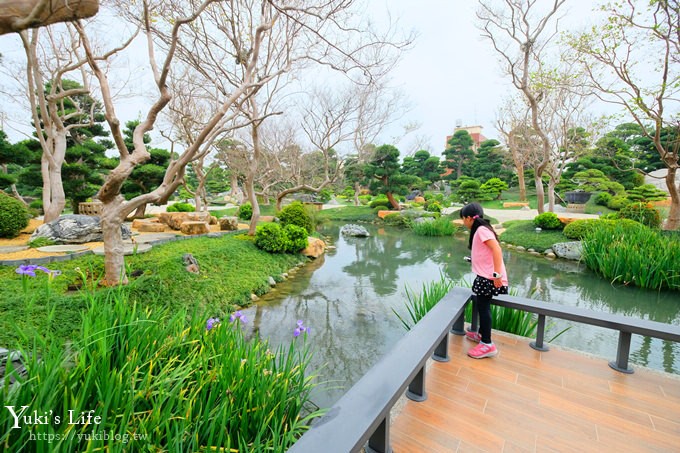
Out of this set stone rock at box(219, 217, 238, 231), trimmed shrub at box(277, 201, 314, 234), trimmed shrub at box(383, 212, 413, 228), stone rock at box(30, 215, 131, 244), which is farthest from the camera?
trimmed shrub at box(383, 212, 413, 228)

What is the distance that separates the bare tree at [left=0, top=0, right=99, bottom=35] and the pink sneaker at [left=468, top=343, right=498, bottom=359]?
3.30m

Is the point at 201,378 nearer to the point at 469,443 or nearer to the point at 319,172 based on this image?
the point at 469,443

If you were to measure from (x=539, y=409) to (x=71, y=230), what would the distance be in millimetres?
7311

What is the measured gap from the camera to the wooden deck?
143cm

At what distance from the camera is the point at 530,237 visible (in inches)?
358

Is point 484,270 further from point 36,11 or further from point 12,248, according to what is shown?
point 12,248

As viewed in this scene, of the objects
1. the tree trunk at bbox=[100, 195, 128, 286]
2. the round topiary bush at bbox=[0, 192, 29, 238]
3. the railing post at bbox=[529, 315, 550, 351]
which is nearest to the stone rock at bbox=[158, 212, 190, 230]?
the round topiary bush at bbox=[0, 192, 29, 238]

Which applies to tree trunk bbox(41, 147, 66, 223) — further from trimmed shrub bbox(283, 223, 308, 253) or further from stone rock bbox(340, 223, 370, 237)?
stone rock bbox(340, 223, 370, 237)

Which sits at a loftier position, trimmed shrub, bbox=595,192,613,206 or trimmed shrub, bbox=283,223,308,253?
trimmed shrub, bbox=595,192,613,206

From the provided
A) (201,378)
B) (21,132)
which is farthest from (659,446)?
(21,132)

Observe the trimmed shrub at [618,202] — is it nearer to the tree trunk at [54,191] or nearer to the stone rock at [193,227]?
the stone rock at [193,227]

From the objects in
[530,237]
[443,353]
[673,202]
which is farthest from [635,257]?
[443,353]

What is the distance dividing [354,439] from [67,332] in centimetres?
317

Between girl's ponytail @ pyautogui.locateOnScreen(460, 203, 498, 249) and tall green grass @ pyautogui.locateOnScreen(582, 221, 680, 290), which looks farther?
tall green grass @ pyautogui.locateOnScreen(582, 221, 680, 290)
